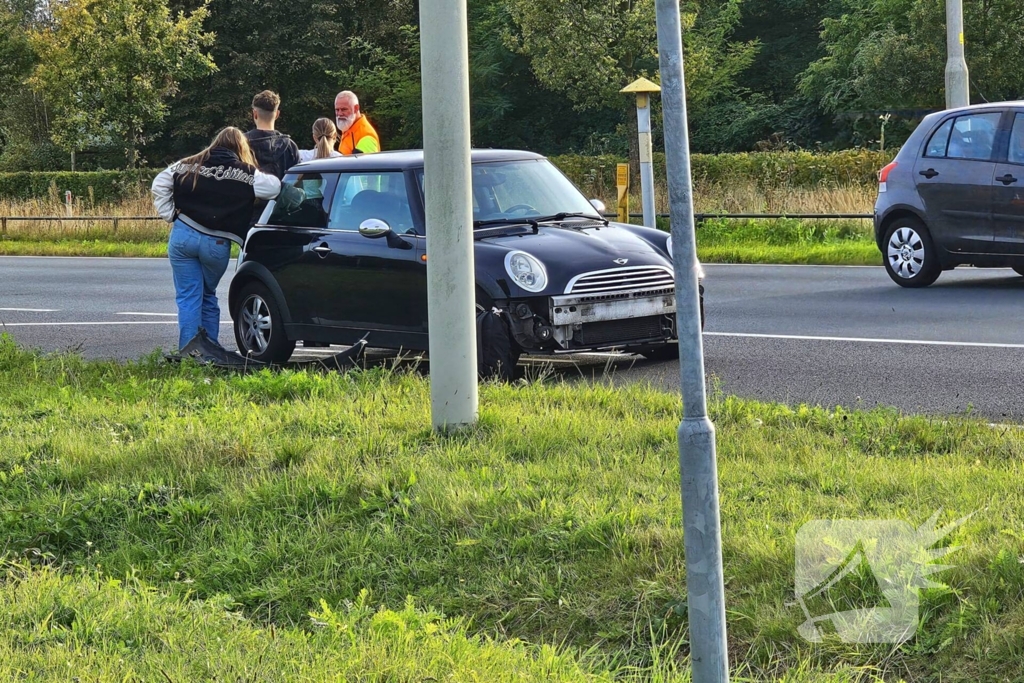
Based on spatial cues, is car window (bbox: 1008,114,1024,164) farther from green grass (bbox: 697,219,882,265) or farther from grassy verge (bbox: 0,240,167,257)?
grassy verge (bbox: 0,240,167,257)

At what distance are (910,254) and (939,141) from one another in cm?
122

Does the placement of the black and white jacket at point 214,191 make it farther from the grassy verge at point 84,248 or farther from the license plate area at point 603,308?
the grassy verge at point 84,248

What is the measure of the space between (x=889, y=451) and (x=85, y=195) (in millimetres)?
34915

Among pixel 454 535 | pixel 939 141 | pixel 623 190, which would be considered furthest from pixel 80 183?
pixel 454 535

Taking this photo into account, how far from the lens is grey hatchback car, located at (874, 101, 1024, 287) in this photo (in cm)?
1344

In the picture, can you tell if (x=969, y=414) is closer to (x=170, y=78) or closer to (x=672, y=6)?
(x=672, y=6)

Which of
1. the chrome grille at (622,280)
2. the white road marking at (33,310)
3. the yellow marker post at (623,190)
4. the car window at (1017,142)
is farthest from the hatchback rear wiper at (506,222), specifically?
the yellow marker post at (623,190)

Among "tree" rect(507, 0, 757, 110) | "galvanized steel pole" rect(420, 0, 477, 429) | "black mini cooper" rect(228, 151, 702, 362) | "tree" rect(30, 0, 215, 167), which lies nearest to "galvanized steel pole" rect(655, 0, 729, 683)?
"galvanized steel pole" rect(420, 0, 477, 429)

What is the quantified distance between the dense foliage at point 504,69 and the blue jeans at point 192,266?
25.0 m

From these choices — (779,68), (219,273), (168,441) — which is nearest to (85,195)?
(779,68)

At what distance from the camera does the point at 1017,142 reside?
13.4 metres

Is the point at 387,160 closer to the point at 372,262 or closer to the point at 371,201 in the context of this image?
the point at 371,201

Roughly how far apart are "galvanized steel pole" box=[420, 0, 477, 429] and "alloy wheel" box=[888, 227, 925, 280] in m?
8.68

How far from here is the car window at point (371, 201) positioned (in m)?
9.94
